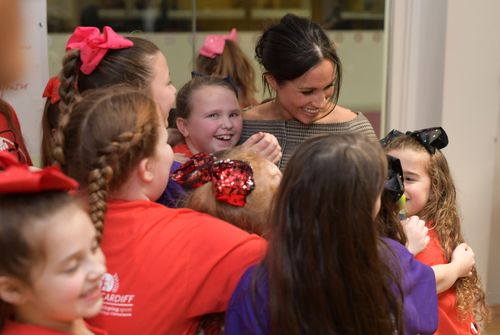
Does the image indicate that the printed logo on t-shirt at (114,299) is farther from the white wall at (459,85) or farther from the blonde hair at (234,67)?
the white wall at (459,85)

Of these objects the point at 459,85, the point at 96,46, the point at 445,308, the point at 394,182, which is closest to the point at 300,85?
the point at 394,182

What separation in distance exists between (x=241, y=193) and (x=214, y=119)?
683 mm

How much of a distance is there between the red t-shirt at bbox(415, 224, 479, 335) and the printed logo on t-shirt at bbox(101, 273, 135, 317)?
0.83 m

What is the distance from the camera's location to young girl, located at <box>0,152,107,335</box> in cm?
112

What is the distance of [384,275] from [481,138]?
2.11 metres

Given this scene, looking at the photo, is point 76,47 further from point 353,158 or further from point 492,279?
point 492,279

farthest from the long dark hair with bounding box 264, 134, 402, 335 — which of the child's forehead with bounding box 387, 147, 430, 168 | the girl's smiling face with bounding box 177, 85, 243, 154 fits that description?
the girl's smiling face with bounding box 177, 85, 243, 154

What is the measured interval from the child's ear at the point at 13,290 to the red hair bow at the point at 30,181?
15 cm

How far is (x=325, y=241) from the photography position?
4.21 feet

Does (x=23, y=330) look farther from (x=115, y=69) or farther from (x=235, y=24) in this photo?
(x=235, y=24)

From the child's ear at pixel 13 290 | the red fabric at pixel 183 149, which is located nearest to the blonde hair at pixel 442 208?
the red fabric at pixel 183 149

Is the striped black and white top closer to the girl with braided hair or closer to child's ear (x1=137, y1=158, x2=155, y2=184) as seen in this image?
the girl with braided hair

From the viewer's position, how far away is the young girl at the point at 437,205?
1.89m

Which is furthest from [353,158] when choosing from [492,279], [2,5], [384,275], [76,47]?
[492,279]
